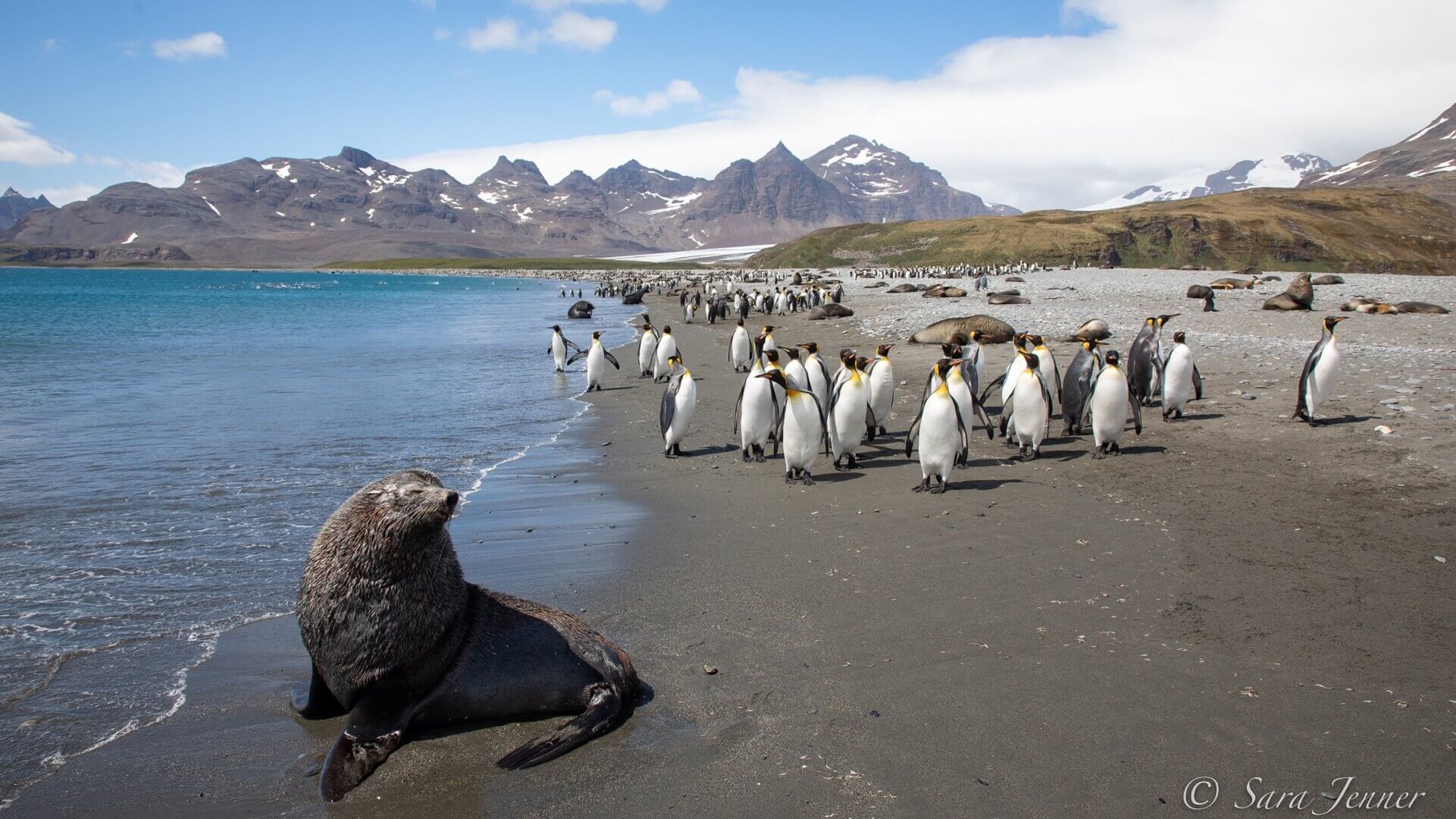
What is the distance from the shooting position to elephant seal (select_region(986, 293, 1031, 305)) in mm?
34984

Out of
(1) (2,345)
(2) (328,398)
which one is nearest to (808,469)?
(2) (328,398)

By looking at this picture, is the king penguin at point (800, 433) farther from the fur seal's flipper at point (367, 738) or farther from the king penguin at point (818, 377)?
the fur seal's flipper at point (367, 738)

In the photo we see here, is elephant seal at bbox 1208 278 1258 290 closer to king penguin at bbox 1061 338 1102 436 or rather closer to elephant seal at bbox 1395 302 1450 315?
elephant seal at bbox 1395 302 1450 315

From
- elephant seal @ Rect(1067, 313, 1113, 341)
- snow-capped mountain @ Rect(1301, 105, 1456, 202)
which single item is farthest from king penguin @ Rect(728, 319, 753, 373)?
snow-capped mountain @ Rect(1301, 105, 1456, 202)

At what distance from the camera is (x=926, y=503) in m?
8.84

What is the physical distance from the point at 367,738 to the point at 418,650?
47 cm

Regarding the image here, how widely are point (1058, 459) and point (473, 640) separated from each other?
802cm

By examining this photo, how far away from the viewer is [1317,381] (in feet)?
36.9

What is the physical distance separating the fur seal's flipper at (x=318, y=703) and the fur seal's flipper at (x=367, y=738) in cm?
38

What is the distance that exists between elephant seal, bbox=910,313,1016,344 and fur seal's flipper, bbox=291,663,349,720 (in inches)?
748

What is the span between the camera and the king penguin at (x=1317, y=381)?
11195 millimetres

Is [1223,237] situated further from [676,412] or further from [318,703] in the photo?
[318,703]

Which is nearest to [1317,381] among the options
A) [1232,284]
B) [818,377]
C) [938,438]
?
[938,438]

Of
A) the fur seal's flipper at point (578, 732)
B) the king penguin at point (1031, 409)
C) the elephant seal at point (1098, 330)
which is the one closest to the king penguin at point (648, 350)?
the elephant seal at point (1098, 330)
